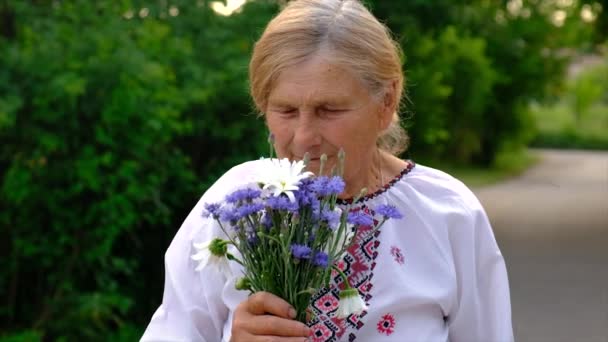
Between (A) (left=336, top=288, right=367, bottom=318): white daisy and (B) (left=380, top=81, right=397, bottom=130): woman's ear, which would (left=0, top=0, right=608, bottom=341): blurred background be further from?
(A) (left=336, top=288, right=367, bottom=318): white daisy

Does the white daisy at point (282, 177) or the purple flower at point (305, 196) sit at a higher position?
the white daisy at point (282, 177)

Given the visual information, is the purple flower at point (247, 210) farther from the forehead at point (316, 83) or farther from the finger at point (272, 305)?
the forehead at point (316, 83)

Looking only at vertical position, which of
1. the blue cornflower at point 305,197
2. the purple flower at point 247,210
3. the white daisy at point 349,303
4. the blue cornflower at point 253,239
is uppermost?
the blue cornflower at point 305,197

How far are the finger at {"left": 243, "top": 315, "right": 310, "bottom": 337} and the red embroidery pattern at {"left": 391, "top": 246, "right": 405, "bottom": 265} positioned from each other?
50cm

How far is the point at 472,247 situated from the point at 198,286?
66cm

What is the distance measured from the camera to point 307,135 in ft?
8.66

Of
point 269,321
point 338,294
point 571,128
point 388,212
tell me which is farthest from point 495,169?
point 269,321

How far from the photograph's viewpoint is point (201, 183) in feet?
20.6

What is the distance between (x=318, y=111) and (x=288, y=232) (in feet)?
1.51

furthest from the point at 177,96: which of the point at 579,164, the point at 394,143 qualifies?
the point at 579,164

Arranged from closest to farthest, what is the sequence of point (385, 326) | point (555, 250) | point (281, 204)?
point (281, 204) → point (385, 326) → point (555, 250)

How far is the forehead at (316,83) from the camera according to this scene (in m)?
2.65

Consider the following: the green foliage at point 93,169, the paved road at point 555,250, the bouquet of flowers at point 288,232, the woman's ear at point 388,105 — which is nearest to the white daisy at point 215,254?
the bouquet of flowers at point 288,232

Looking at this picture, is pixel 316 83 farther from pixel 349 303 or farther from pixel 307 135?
pixel 349 303
